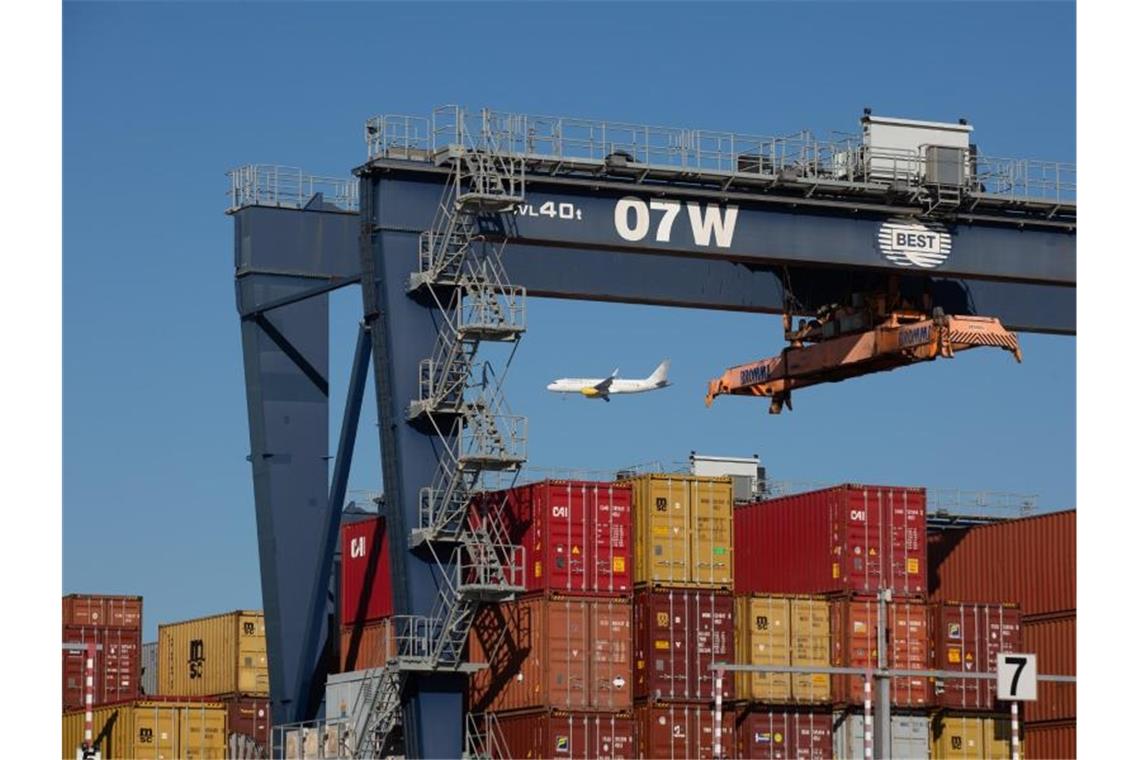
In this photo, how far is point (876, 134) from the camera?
4681cm

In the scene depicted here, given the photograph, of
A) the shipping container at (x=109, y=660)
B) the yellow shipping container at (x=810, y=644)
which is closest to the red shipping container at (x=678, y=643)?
the yellow shipping container at (x=810, y=644)

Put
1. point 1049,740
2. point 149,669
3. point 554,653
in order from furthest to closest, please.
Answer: point 149,669, point 1049,740, point 554,653

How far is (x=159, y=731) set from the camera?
52.1 metres

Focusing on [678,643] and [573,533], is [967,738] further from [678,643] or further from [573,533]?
[573,533]

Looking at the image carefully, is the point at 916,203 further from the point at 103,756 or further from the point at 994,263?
the point at 103,756

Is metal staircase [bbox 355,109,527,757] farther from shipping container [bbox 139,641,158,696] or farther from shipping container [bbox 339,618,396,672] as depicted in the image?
shipping container [bbox 139,641,158,696]

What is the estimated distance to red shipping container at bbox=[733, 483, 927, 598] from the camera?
47.3m

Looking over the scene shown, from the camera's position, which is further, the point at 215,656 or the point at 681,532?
the point at 215,656

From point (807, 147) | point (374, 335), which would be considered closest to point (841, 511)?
point (807, 147)

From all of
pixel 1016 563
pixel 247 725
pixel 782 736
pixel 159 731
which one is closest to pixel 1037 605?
pixel 1016 563

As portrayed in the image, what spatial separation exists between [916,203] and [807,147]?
2718 millimetres

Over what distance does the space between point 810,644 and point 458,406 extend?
404 inches

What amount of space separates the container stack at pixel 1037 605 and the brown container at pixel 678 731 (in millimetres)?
6447

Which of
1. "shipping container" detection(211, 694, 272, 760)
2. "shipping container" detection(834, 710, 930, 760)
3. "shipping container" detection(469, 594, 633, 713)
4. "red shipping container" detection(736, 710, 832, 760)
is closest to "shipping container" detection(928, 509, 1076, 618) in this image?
"shipping container" detection(834, 710, 930, 760)
